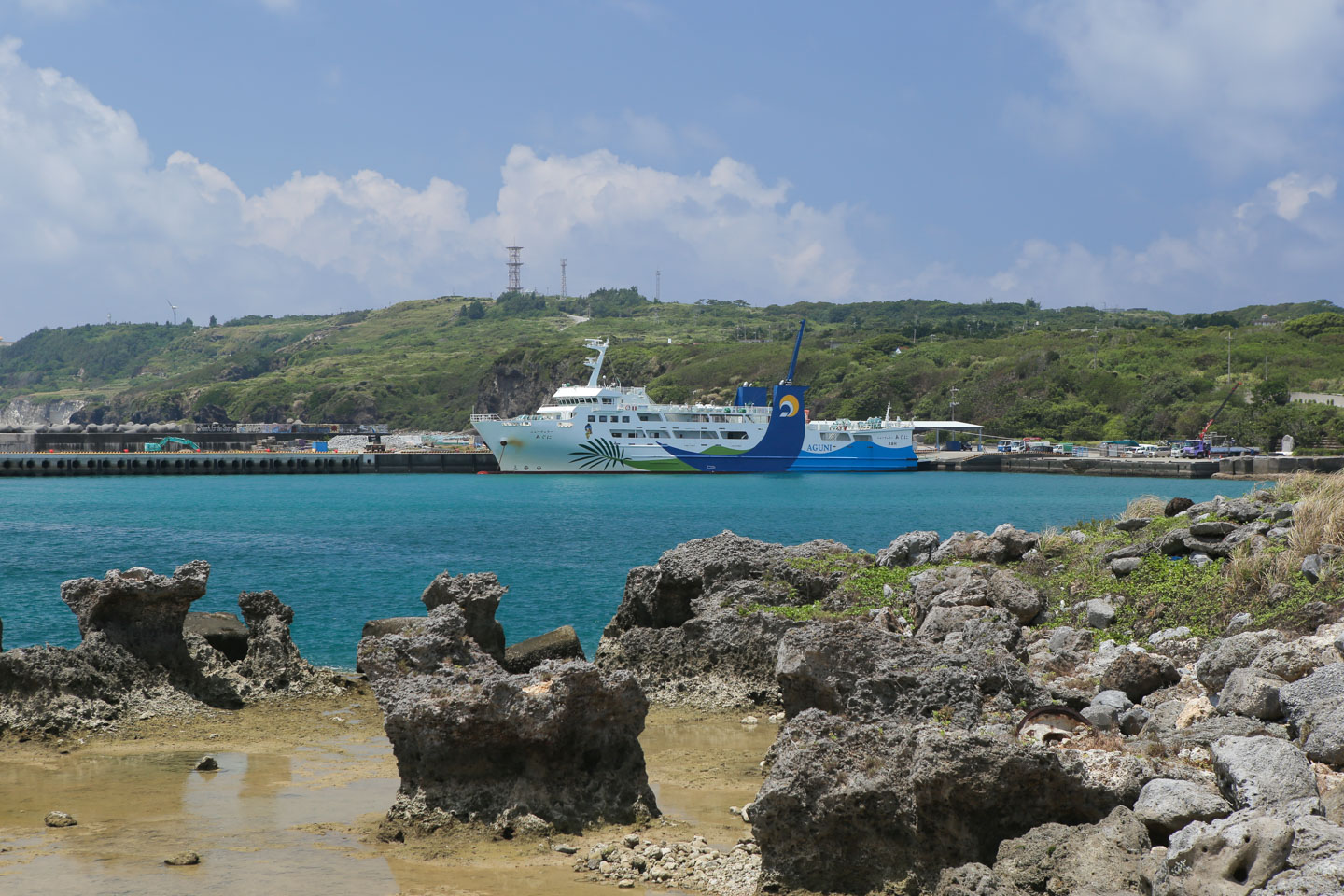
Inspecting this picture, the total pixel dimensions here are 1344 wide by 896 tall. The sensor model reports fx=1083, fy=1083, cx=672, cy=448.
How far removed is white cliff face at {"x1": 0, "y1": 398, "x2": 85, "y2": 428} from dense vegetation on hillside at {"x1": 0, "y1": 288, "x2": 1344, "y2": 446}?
4.76 m

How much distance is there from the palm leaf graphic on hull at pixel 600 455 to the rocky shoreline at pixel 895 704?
154 ft

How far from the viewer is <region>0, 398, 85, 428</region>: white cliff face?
151 meters

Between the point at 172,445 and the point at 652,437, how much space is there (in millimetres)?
40389

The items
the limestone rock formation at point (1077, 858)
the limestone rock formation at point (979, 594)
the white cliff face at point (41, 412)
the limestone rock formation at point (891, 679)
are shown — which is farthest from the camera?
the white cliff face at point (41, 412)

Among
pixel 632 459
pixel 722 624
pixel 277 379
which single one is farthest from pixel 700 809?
pixel 277 379

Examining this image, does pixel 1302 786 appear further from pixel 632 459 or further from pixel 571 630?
pixel 632 459

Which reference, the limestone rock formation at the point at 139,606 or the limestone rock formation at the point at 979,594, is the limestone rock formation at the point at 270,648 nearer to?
the limestone rock formation at the point at 139,606

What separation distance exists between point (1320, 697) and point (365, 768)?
19.7 ft

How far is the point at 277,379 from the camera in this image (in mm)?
138500

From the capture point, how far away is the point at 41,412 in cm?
15338

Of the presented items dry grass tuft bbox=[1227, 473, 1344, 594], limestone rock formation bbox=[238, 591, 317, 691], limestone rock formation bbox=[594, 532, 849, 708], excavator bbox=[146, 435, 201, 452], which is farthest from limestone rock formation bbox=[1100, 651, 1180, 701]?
excavator bbox=[146, 435, 201, 452]

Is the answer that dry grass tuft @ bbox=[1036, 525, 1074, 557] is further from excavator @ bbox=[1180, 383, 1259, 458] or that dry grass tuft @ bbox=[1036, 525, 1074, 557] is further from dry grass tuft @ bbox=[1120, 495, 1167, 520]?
excavator @ bbox=[1180, 383, 1259, 458]

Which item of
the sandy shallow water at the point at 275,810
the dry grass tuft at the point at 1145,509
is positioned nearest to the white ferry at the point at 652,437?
the dry grass tuft at the point at 1145,509

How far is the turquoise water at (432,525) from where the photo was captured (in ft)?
55.0
